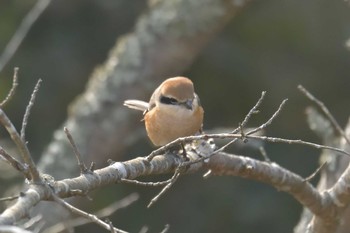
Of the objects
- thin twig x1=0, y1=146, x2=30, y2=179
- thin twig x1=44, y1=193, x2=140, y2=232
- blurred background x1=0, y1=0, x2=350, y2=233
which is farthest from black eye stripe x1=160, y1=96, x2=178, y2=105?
blurred background x1=0, y1=0, x2=350, y2=233

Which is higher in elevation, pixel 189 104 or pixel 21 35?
pixel 21 35

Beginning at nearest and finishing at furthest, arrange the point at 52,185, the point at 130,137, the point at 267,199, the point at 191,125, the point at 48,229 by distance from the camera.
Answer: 1. the point at 52,185
2. the point at 191,125
3. the point at 48,229
4. the point at 130,137
5. the point at 267,199

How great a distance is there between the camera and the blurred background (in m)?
7.55

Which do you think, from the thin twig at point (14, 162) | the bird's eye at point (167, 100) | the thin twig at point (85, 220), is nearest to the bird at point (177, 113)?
the bird's eye at point (167, 100)

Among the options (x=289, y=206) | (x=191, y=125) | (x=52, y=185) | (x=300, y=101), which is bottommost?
(x=289, y=206)

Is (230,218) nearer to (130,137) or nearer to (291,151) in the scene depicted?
(291,151)

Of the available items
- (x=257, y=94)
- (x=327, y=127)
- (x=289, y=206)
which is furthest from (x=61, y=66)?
(x=327, y=127)

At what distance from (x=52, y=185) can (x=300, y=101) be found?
5.57m

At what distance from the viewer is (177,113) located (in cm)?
422

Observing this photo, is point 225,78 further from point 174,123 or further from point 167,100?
point 174,123

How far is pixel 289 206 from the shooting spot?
7.55 meters

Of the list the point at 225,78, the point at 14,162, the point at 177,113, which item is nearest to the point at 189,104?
the point at 177,113

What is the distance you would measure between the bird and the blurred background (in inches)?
127

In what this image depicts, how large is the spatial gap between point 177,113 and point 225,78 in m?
3.75
